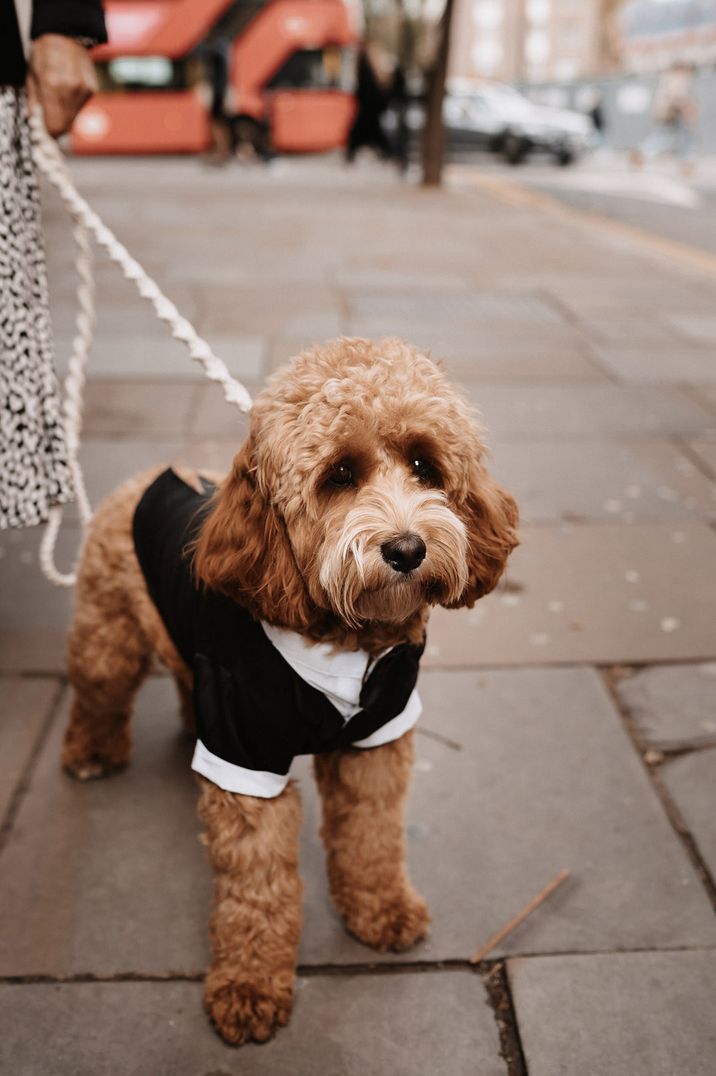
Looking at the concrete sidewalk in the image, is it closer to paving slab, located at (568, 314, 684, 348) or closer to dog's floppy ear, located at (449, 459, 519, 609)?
dog's floppy ear, located at (449, 459, 519, 609)

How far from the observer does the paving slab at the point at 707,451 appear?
190 inches

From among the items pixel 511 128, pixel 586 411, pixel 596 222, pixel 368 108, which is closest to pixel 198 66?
pixel 368 108

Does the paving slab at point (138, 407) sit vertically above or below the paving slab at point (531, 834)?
below

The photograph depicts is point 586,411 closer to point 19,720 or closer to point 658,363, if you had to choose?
point 658,363

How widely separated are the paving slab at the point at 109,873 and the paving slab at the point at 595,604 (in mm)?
1054

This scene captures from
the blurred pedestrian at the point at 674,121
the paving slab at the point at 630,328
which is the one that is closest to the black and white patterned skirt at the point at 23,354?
the paving slab at the point at 630,328

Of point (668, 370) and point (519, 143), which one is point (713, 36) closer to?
point (519, 143)

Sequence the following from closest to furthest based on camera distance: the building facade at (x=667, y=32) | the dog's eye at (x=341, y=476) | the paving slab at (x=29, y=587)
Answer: the dog's eye at (x=341, y=476), the paving slab at (x=29, y=587), the building facade at (x=667, y=32)

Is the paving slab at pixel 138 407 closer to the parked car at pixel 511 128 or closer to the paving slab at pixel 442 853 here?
the paving slab at pixel 442 853

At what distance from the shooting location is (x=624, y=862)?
244 centimetres

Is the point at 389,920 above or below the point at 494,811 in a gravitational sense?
above

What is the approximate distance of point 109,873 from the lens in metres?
2.39

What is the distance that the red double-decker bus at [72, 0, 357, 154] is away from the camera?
71.9 feet

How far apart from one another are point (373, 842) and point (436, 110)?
1489cm
